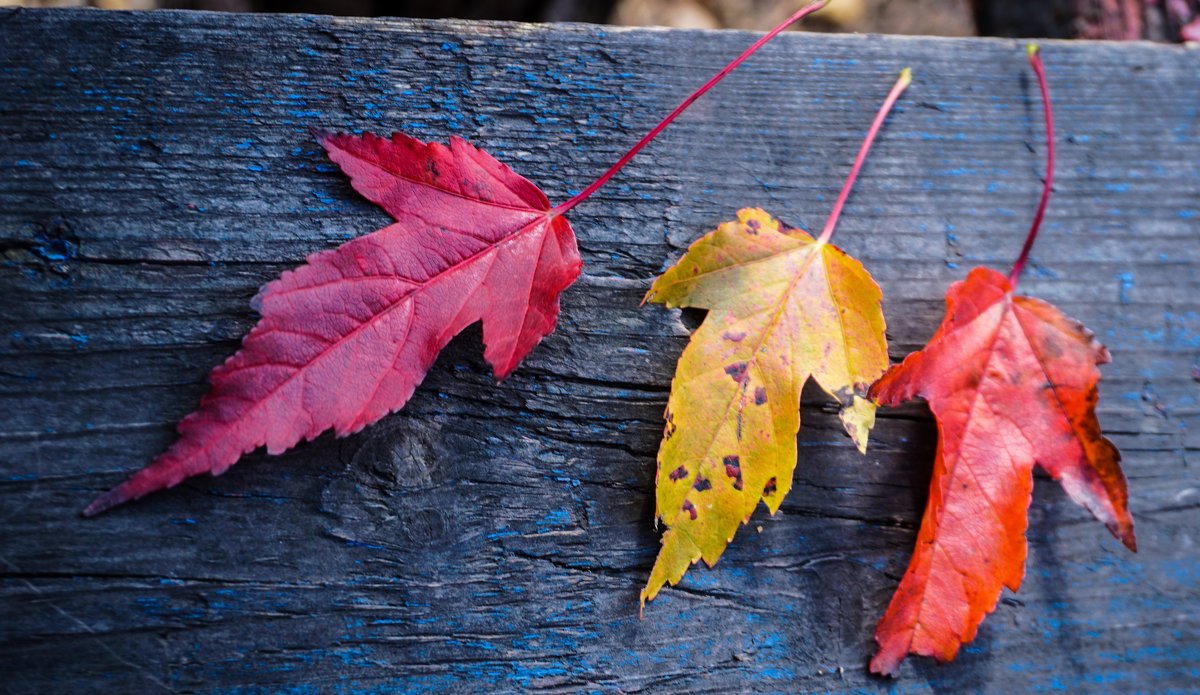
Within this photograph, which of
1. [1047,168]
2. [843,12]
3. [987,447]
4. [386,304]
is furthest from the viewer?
[843,12]

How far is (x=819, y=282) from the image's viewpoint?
85 centimetres

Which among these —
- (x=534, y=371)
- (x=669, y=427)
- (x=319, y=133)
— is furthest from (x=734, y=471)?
(x=319, y=133)

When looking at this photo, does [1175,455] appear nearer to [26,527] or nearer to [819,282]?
[819,282]

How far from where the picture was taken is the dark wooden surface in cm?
76

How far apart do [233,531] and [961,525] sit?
935 millimetres

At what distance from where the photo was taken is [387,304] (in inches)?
29.2

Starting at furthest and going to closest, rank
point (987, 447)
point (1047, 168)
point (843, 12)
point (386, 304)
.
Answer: point (843, 12)
point (1047, 168)
point (987, 447)
point (386, 304)

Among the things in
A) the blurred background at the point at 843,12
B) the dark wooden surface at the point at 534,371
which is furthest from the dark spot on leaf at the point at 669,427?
the blurred background at the point at 843,12

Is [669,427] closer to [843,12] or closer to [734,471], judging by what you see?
[734,471]

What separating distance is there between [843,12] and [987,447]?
11.1 feet

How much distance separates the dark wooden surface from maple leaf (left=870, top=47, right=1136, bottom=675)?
78 mm

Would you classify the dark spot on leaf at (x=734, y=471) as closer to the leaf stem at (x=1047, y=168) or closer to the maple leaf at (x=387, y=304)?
the maple leaf at (x=387, y=304)

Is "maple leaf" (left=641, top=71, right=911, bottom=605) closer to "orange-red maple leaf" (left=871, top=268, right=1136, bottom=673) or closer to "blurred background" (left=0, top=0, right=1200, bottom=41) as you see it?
"orange-red maple leaf" (left=871, top=268, right=1136, bottom=673)

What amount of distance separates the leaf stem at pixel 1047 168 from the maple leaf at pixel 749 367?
1.06 feet
